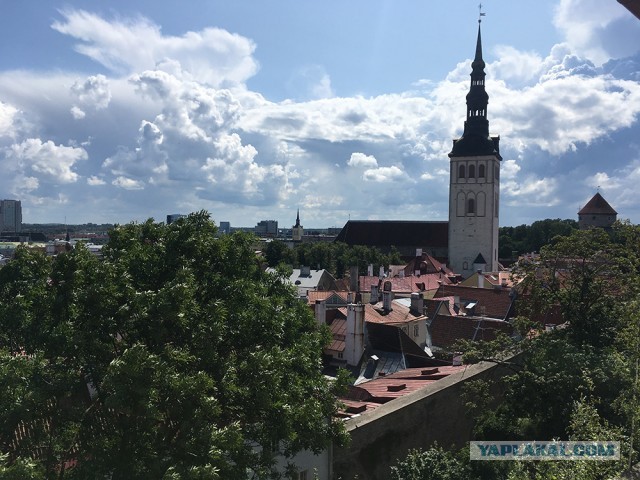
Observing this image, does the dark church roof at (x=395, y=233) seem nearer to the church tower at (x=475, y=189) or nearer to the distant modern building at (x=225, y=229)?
the church tower at (x=475, y=189)

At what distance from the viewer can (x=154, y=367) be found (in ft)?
27.2

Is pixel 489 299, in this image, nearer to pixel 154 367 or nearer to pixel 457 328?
pixel 457 328

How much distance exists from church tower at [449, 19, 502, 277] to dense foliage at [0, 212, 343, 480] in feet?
231

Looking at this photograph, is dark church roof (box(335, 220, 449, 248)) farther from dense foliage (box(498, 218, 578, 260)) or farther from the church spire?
dense foliage (box(498, 218, 578, 260))

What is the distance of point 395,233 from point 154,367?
95.4 metres

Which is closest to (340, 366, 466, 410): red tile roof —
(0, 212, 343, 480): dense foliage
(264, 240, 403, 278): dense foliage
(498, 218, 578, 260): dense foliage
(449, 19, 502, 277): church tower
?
(0, 212, 343, 480): dense foliage

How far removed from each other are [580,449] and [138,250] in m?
8.63

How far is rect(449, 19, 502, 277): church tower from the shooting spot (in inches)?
3078

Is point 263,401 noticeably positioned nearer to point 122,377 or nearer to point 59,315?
point 122,377

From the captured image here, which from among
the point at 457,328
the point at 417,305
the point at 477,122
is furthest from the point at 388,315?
the point at 477,122

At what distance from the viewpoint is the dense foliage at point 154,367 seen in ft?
27.8

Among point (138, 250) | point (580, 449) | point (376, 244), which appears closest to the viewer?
point (580, 449)

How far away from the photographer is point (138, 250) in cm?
1144

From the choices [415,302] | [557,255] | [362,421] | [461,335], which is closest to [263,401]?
[362,421]
